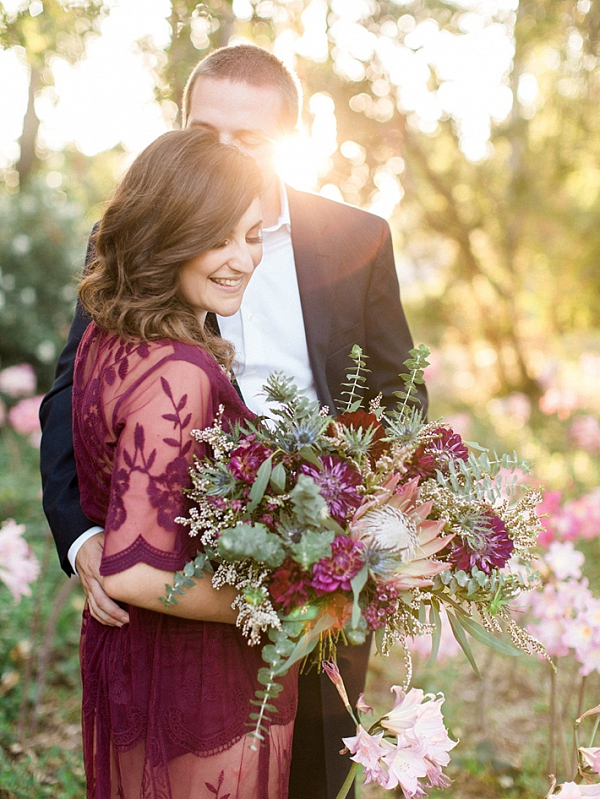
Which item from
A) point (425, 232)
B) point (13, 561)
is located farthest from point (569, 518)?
point (425, 232)

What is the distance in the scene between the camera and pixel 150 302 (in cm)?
159

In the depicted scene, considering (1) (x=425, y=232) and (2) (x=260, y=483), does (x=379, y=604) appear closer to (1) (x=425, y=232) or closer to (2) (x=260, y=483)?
(2) (x=260, y=483)

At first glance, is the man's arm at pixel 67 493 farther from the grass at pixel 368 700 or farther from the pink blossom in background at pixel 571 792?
the grass at pixel 368 700

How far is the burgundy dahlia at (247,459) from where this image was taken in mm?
1346

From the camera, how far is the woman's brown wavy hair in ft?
5.15

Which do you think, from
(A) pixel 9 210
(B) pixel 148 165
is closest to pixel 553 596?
(B) pixel 148 165

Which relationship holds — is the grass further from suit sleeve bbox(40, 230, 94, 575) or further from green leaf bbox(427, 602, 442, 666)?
green leaf bbox(427, 602, 442, 666)

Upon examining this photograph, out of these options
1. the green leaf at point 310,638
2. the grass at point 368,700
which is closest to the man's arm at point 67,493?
the green leaf at point 310,638

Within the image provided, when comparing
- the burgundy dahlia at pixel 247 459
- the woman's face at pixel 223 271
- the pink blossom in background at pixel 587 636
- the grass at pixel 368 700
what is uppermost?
the woman's face at pixel 223 271

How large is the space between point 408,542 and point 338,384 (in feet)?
3.44

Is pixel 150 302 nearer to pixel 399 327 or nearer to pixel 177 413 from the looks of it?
pixel 177 413

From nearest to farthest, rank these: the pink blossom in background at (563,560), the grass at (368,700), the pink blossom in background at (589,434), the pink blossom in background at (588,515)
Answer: the pink blossom in background at (563,560)
the grass at (368,700)
the pink blossom in background at (588,515)
the pink blossom in background at (589,434)

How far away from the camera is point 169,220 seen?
1.57 metres

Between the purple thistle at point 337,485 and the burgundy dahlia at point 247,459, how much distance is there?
0.09 m
